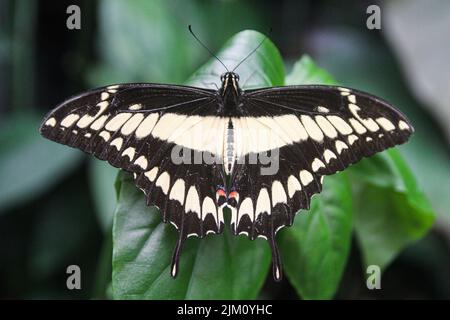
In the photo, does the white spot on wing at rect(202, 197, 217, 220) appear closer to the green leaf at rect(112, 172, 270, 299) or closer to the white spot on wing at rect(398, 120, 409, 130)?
the green leaf at rect(112, 172, 270, 299)

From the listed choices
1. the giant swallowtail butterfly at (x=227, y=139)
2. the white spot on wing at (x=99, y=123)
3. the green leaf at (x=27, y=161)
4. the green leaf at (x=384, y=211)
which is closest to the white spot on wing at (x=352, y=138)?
the giant swallowtail butterfly at (x=227, y=139)

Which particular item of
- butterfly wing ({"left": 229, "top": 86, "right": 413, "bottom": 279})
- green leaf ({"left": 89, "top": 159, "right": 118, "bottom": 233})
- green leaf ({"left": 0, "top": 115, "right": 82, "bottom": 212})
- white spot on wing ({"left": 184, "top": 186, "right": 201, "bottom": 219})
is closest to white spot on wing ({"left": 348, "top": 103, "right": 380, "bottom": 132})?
butterfly wing ({"left": 229, "top": 86, "right": 413, "bottom": 279})

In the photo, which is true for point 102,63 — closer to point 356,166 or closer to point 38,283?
point 38,283

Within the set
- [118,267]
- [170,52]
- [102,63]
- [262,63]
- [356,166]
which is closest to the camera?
[118,267]

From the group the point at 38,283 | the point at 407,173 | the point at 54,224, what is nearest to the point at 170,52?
the point at 54,224

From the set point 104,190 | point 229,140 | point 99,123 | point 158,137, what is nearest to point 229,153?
point 229,140

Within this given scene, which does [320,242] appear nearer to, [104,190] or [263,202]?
[263,202]

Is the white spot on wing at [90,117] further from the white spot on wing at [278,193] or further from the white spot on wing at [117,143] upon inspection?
the white spot on wing at [278,193]
